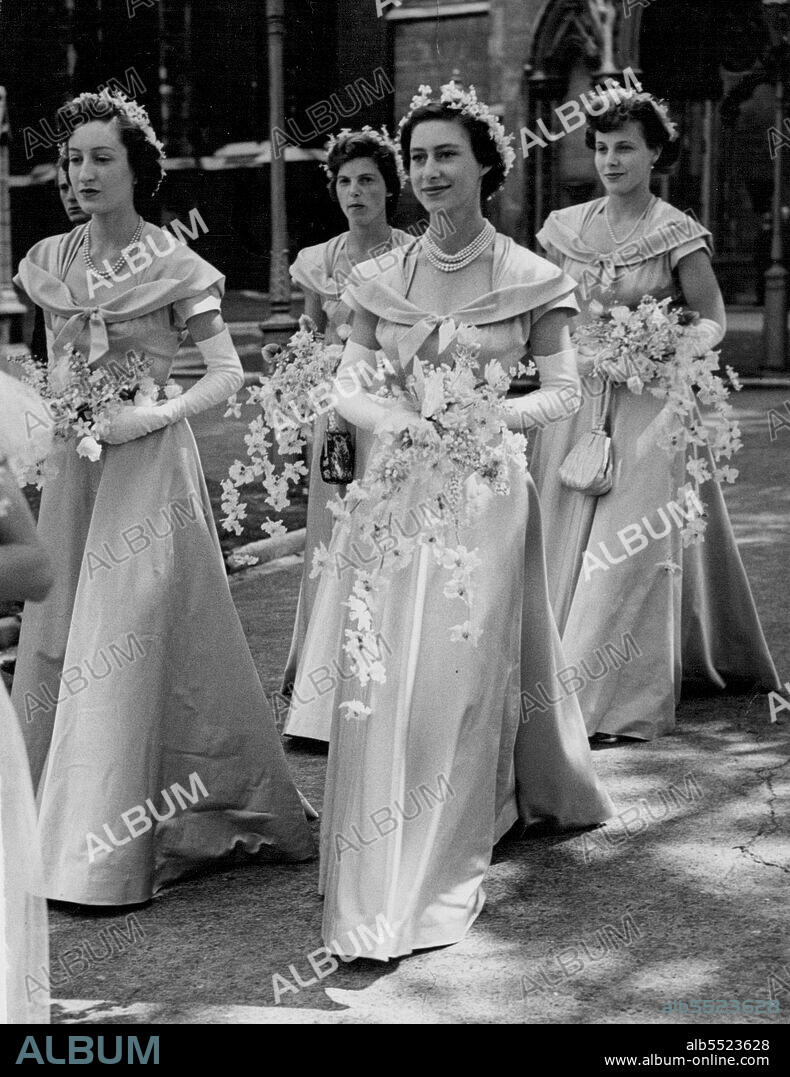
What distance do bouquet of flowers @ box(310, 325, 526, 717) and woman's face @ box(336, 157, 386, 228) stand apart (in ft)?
8.50

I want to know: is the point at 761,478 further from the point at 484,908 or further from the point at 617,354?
the point at 484,908

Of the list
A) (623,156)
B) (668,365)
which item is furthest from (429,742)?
(623,156)

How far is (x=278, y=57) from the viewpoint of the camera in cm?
1220

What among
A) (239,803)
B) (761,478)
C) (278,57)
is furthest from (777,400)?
(239,803)

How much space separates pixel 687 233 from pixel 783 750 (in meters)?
2.08

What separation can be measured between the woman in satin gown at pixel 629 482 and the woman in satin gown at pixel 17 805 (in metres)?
3.72

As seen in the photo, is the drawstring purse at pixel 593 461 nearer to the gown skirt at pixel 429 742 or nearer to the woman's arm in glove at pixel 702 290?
the woman's arm in glove at pixel 702 290

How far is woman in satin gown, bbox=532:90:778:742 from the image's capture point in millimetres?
6328

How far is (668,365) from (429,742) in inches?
97.5

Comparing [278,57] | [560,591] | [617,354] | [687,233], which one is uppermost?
[278,57]

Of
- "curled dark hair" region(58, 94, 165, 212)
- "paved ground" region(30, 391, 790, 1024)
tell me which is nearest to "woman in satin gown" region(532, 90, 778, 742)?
"paved ground" region(30, 391, 790, 1024)

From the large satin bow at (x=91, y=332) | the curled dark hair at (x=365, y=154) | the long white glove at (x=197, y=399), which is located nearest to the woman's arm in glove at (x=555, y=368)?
the long white glove at (x=197, y=399)

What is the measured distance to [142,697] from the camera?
4.69 meters

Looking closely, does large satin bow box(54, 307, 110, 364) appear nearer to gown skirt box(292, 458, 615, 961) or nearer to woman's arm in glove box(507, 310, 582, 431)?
gown skirt box(292, 458, 615, 961)
